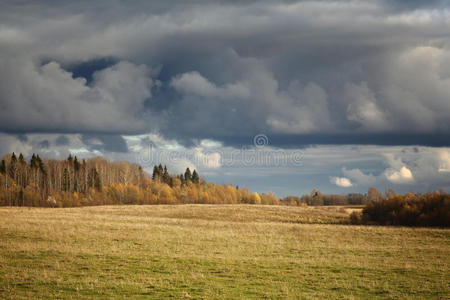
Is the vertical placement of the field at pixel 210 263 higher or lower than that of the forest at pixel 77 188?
lower

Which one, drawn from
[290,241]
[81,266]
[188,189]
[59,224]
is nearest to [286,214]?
[290,241]

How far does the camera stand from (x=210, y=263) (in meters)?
25.7

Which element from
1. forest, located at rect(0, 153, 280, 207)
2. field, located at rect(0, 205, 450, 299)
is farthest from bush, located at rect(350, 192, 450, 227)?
forest, located at rect(0, 153, 280, 207)

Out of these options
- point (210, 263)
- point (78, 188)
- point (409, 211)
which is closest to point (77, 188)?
point (78, 188)

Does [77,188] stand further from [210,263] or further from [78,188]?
[210,263]

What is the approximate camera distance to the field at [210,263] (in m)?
19.5

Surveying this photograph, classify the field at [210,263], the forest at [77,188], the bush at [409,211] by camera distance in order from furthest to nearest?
the forest at [77,188] < the bush at [409,211] < the field at [210,263]

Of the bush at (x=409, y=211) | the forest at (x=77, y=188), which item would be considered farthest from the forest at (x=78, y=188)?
the bush at (x=409, y=211)

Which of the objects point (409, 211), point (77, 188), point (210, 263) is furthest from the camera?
point (77, 188)

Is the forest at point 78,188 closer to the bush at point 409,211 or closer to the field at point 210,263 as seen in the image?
the bush at point 409,211

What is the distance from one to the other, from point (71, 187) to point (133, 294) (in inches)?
4303

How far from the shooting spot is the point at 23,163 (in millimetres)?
121438

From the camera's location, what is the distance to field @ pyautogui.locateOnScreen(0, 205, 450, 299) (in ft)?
64.1

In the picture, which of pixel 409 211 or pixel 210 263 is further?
pixel 409 211
